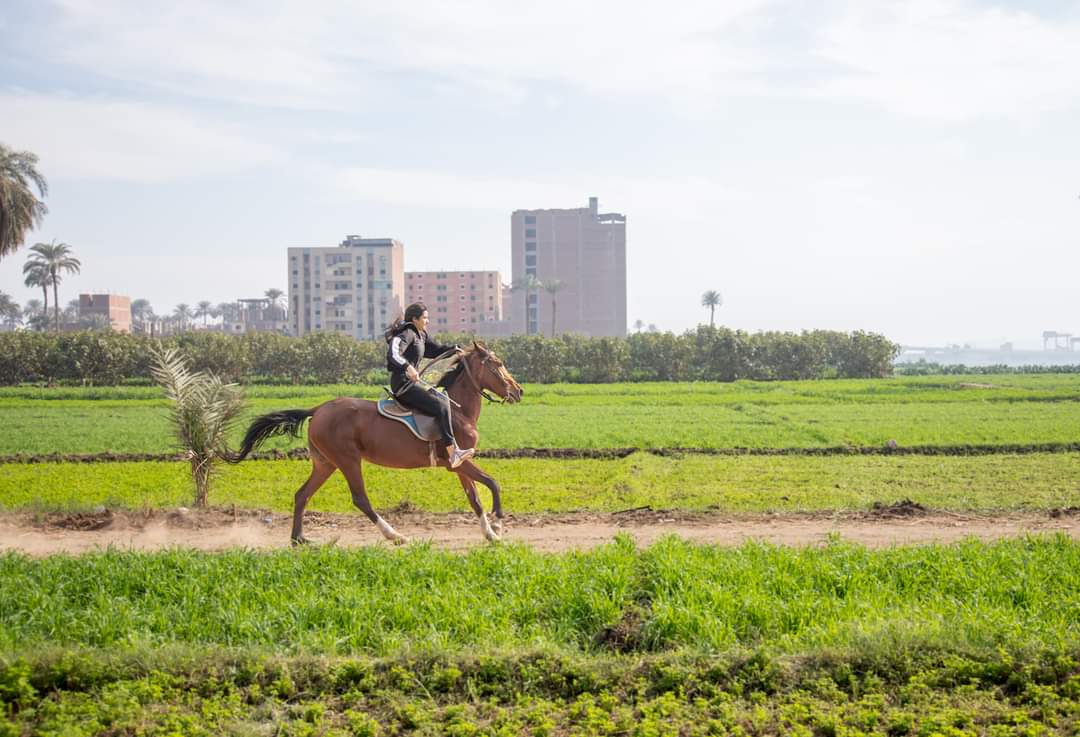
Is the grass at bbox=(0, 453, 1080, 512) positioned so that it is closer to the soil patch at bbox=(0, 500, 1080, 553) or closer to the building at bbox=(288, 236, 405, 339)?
the soil patch at bbox=(0, 500, 1080, 553)

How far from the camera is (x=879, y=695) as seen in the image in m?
7.52

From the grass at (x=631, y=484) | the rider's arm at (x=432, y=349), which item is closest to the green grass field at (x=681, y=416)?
the grass at (x=631, y=484)

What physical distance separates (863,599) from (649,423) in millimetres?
26675

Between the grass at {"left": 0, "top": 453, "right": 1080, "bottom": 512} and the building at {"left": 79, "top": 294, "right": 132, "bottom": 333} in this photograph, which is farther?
the building at {"left": 79, "top": 294, "right": 132, "bottom": 333}

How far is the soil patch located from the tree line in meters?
49.6

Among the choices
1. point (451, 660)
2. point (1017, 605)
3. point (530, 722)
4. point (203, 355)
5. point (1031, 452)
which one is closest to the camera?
point (530, 722)

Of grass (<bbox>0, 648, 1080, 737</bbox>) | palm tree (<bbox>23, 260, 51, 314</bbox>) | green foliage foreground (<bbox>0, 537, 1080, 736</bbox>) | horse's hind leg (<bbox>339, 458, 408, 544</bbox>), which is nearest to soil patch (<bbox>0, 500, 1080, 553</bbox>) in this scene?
horse's hind leg (<bbox>339, 458, 408, 544</bbox>)

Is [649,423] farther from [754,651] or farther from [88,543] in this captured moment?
[754,651]

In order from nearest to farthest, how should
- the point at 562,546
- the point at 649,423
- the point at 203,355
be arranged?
the point at 562,546, the point at 649,423, the point at 203,355

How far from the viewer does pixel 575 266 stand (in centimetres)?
17438

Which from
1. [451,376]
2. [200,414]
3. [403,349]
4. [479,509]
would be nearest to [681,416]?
[200,414]

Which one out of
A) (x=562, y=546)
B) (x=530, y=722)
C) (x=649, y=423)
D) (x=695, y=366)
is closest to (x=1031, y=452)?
(x=649, y=423)

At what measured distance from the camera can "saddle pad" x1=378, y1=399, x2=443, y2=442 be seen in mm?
13031

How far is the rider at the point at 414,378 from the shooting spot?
12.7 m
